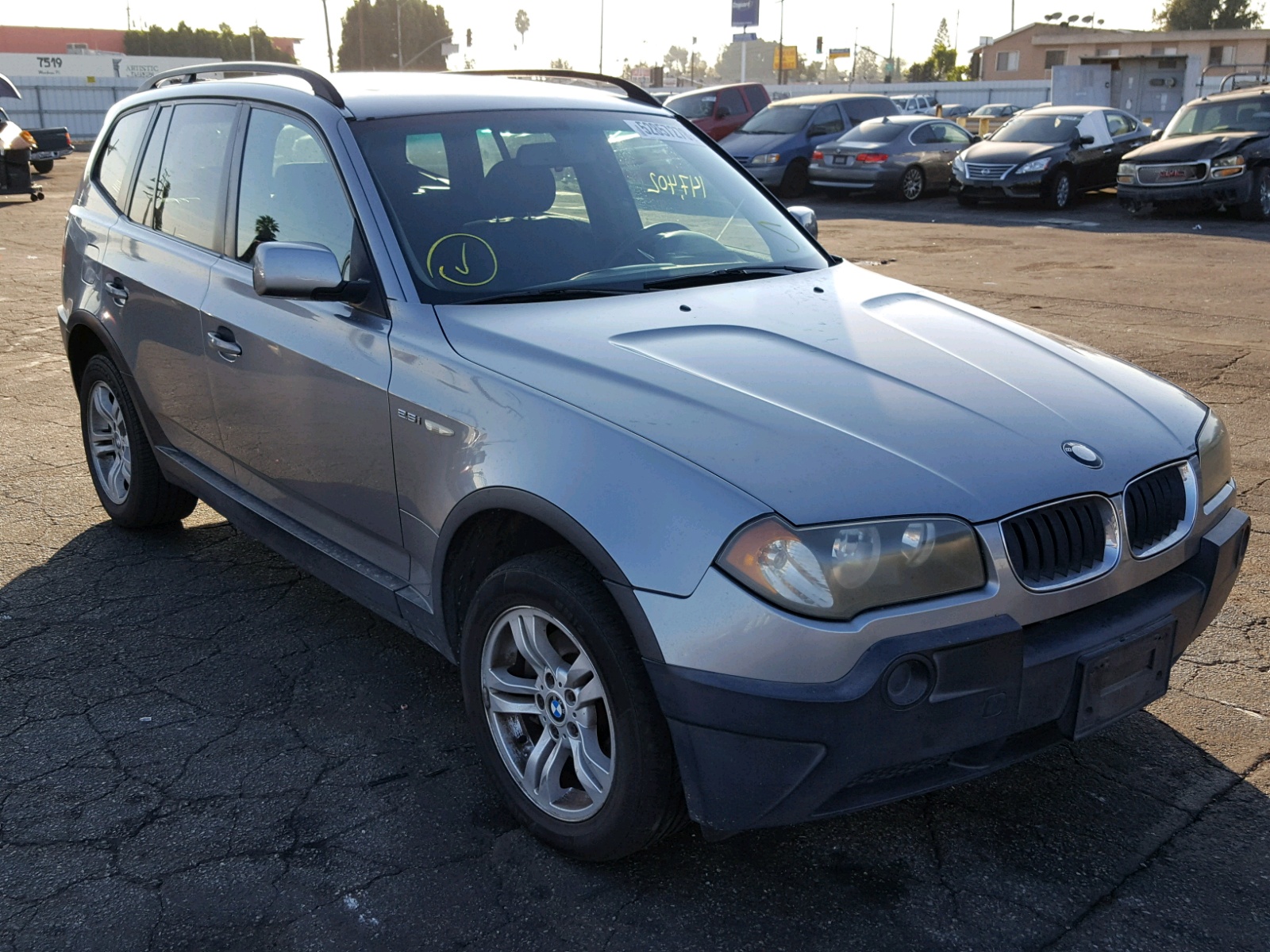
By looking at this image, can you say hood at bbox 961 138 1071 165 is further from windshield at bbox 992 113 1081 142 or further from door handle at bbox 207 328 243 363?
door handle at bbox 207 328 243 363

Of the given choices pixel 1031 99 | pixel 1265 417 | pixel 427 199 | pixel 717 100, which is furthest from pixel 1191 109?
pixel 1031 99

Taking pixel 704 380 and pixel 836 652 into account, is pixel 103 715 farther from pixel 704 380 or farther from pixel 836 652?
pixel 836 652

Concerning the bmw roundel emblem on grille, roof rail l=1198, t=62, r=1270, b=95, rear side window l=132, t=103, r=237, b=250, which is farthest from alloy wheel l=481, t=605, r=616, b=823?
roof rail l=1198, t=62, r=1270, b=95

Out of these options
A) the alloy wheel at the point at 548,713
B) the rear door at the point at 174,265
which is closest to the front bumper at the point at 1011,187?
the rear door at the point at 174,265

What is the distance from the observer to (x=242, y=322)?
3.79m

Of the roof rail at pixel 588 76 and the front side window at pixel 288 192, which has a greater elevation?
the roof rail at pixel 588 76

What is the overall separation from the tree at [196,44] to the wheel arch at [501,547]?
9171cm

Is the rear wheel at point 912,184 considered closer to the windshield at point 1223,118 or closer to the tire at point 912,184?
the tire at point 912,184

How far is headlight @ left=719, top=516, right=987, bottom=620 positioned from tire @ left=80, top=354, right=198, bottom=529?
3178mm

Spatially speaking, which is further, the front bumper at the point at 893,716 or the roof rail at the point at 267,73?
the roof rail at the point at 267,73

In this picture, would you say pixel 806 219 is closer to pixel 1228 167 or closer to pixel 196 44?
pixel 1228 167

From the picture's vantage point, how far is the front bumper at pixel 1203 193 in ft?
52.8

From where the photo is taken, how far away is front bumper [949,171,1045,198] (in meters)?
18.7

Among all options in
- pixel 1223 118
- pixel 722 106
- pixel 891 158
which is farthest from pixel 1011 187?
pixel 722 106
